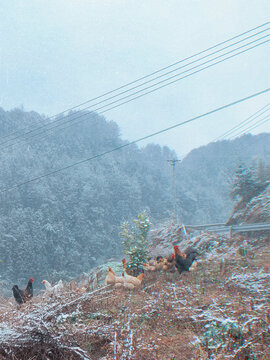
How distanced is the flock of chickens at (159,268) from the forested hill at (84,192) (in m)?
19.8

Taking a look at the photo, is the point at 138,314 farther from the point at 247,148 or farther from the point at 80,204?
the point at 247,148

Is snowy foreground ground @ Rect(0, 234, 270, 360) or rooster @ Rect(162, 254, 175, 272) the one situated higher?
snowy foreground ground @ Rect(0, 234, 270, 360)

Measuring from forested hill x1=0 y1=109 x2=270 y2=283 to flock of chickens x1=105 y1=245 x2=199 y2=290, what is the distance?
19.8m

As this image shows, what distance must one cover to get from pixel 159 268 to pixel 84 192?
32776 millimetres

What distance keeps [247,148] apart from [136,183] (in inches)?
803

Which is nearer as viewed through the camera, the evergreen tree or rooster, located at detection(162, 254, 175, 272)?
rooster, located at detection(162, 254, 175, 272)

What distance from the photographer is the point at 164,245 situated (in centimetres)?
1280

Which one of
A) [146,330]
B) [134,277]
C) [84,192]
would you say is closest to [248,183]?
[134,277]

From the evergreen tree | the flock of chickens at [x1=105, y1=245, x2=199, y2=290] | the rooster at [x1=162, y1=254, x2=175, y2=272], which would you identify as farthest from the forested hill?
the rooster at [x1=162, y1=254, x2=175, y2=272]

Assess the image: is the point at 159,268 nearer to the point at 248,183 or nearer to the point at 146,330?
the point at 146,330

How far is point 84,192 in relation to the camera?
40.2m

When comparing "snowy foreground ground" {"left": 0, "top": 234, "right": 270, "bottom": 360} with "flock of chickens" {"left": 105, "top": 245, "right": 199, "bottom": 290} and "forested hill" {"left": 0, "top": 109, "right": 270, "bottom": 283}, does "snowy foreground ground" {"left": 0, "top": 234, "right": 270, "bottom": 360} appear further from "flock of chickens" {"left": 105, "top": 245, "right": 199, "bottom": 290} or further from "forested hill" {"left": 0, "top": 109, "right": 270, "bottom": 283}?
"forested hill" {"left": 0, "top": 109, "right": 270, "bottom": 283}

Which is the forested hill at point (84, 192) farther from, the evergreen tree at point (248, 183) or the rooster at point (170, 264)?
the rooster at point (170, 264)

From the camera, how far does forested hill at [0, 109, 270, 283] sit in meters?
31.7
